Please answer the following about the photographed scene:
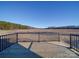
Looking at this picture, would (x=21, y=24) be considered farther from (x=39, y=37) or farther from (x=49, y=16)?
(x=39, y=37)

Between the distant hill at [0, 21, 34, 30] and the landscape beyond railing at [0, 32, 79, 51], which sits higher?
the distant hill at [0, 21, 34, 30]

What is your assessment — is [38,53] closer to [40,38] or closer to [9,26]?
[9,26]

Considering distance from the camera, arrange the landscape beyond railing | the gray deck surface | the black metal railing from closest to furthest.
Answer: the gray deck surface
the landscape beyond railing
the black metal railing

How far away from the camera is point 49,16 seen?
4715mm

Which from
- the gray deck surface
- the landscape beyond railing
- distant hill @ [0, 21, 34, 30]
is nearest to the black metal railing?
the landscape beyond railing

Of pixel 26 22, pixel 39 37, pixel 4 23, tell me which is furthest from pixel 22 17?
pixel 39 37

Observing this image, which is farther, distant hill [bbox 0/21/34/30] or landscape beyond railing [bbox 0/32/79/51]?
landscape beyond railing [bbox 0/32/79/51]

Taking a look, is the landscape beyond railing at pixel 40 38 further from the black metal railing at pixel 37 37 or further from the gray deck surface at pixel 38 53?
the gray deck surface at pixel 38 53

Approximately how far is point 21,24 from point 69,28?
1270 mm

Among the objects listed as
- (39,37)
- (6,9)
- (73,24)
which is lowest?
(39,37)

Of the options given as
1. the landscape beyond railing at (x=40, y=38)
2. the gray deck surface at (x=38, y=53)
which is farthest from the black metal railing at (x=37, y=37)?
the gray deck surface at (x=38, y=53)

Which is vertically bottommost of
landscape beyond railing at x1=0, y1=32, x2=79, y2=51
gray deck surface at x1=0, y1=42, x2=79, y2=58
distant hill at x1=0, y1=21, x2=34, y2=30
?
gray deck surface at x1=0, y1=42, x2=79, y2=58

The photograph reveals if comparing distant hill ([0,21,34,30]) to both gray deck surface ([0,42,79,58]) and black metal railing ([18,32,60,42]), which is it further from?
black metal railing ([18,32,60,42])

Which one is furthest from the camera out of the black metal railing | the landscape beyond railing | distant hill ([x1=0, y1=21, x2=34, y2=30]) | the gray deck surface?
the black metal railing
